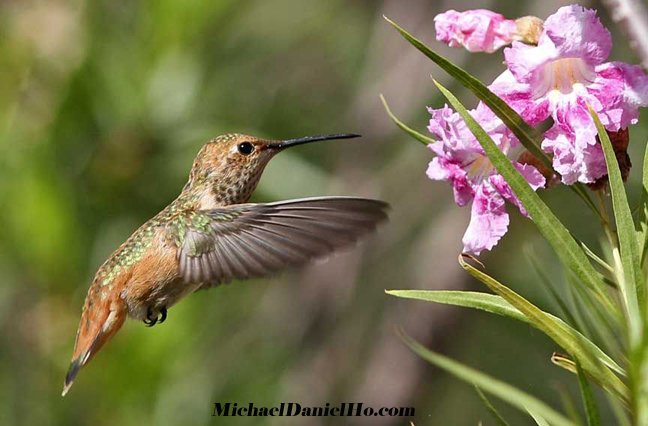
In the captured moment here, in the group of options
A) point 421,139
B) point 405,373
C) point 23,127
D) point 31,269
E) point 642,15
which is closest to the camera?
point 642,15

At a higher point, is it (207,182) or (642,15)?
(642,15)

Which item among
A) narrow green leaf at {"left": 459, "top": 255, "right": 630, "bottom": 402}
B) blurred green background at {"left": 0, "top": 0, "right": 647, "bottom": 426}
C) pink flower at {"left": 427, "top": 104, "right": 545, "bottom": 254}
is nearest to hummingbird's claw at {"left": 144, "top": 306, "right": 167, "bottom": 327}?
blurred green background at {"left": 0, "top": 0, "right": 647, "bottom": 426}

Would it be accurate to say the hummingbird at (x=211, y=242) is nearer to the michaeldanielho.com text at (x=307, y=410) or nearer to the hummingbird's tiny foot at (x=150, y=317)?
the hummingbird's tiny foot at (x=150, y=317)

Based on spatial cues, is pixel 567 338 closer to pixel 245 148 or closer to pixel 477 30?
pixel 477 30

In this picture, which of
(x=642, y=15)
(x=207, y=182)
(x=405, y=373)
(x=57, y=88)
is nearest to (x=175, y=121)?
(x=57, y=88)

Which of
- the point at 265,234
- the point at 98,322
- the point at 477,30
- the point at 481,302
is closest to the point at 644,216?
the point at 481,302

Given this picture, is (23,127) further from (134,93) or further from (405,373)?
(405,373)

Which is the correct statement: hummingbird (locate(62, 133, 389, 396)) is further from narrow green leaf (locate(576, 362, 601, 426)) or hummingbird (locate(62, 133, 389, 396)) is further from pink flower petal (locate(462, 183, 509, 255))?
narrow green leaf (locate(576, 362, 601, 426))
